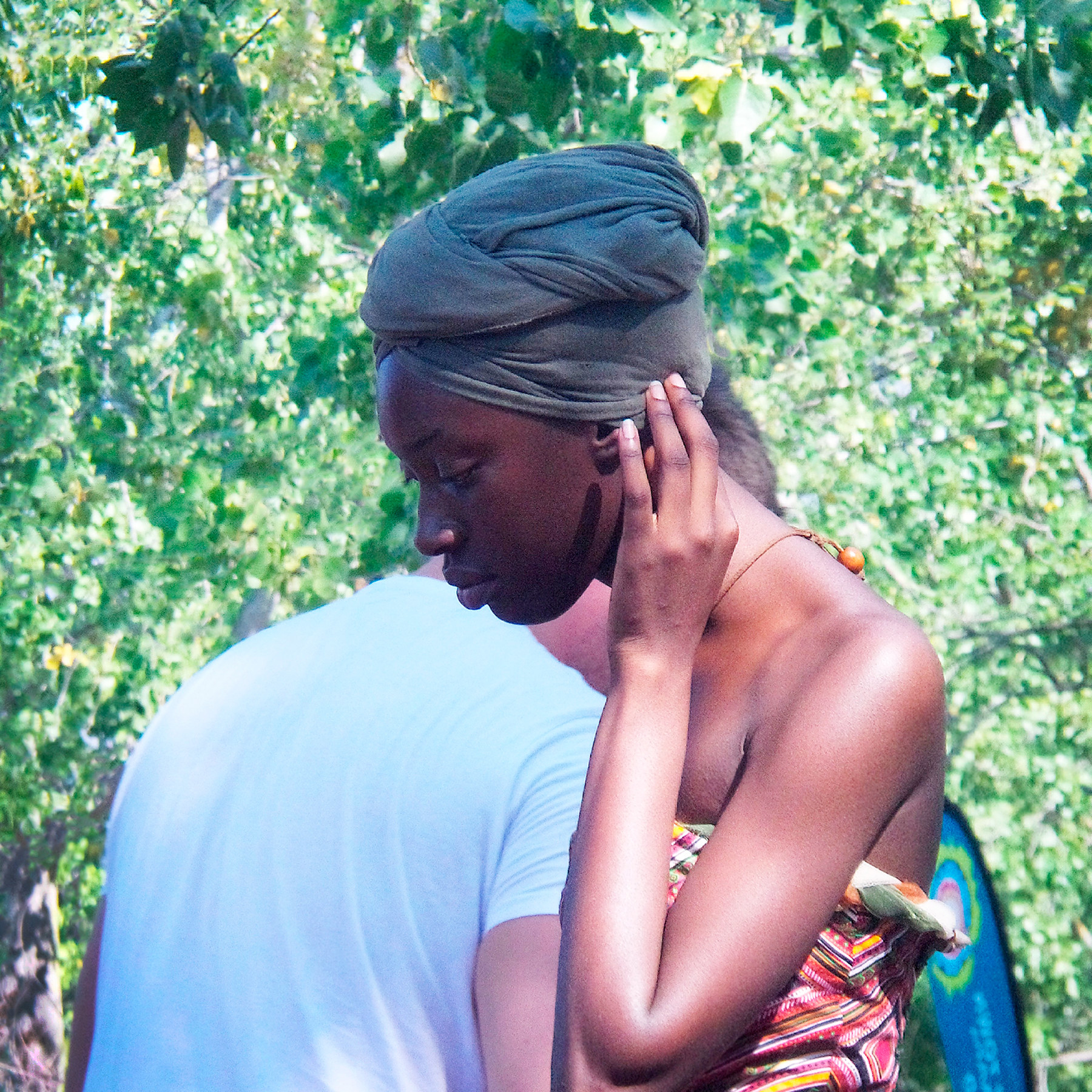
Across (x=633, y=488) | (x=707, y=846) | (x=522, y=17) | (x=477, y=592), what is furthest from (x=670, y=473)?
(x=522, y=17)

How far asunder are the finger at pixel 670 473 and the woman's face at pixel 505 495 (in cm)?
7

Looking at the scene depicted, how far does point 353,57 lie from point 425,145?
2.86 m

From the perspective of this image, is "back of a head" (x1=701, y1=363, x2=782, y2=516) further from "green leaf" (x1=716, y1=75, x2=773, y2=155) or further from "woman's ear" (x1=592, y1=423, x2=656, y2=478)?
"green leaf" (x1=716, y1=75, x2=773, y2=155)

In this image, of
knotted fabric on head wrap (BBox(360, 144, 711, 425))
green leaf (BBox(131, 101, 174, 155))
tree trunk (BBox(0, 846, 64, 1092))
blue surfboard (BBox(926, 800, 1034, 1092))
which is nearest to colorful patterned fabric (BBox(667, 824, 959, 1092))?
knotted fabric on head wrap (BBox(360, 144, 711, 425))

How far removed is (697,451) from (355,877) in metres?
0.57

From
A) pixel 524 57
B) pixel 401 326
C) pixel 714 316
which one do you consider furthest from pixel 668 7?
pixel 401 326

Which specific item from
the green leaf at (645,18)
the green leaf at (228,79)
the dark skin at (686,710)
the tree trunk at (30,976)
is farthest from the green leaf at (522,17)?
the tree trunk at (30,976)

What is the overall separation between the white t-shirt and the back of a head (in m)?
0.50

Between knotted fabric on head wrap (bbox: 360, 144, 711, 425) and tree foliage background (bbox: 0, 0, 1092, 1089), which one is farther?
tree foliage background (bbox: 0, 0, 1092, 1089)

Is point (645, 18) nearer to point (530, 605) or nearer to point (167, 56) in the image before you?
point (167, 56)

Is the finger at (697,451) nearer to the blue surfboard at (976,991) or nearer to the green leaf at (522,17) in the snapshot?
the blue surfboard at (976,991)

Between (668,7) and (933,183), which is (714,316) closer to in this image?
(668,7)

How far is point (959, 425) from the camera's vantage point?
22.6 ft

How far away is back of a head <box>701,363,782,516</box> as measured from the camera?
1.90 m
